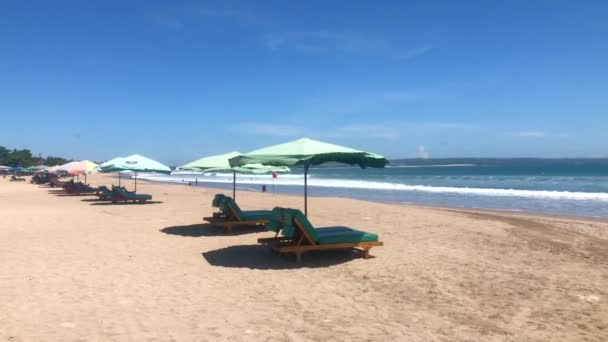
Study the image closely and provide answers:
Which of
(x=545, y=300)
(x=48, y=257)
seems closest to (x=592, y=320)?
(x=545, y=300)

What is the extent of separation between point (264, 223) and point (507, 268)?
5.96 meters

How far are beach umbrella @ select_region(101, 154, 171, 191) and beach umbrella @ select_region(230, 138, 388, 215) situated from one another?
885 cm

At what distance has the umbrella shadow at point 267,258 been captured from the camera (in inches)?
296

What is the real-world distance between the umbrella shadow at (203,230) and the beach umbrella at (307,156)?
304 cm

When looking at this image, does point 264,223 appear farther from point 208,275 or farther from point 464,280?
point 464,280

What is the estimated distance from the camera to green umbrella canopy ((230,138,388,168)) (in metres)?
7.53

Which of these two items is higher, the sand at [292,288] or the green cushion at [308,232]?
the green cushion at [308,232]

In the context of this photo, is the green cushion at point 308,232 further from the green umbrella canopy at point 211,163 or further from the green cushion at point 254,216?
the green umbrella canopy at point 211,163

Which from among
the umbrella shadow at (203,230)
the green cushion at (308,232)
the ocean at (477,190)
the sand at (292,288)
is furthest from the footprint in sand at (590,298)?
the ocean at (477,190)

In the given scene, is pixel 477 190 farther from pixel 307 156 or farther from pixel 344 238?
pixel 307 156

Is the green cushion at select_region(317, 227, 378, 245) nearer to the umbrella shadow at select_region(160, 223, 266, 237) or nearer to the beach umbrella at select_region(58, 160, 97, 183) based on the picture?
the umbrella shadow at select_region(160, 223, 266, 237)

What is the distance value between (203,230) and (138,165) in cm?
639

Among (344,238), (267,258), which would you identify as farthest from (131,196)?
(344,238)

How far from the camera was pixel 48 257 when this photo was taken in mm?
7863
